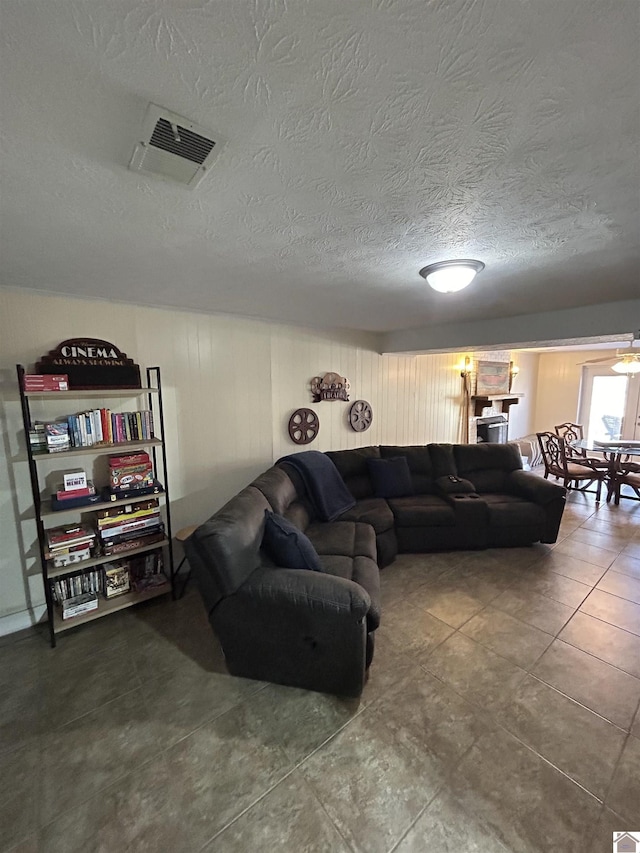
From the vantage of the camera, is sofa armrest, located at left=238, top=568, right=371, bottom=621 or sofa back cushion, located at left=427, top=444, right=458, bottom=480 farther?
sofa back cushion, located at left=427, top=444, right=458, bottom=480

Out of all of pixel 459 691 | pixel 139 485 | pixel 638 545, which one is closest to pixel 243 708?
pixel 459 691

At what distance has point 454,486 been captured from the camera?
3.94 metres

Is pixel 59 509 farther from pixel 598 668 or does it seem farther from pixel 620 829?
pixel 598 668

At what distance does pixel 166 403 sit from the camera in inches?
119

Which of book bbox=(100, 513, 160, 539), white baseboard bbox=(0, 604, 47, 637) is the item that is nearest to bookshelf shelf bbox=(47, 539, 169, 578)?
book bbox=(100, 513, 160, 539)

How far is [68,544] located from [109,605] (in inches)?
21.7

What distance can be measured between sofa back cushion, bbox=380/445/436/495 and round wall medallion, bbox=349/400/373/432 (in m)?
0.45

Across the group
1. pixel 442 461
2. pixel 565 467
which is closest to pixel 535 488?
pixel 442 461

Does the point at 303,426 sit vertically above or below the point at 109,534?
above

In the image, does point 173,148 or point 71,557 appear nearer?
point 173,148

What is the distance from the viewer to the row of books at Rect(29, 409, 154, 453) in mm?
2320

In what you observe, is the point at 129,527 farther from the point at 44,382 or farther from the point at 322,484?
the point at 322,484

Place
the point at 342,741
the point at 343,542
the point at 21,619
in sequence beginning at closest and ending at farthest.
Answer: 1. the point at 342,741
2. the point at 21,619
3. the point at 343,542

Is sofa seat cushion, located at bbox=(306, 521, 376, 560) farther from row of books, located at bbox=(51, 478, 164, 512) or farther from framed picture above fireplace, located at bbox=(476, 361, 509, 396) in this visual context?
framed picture above fireplace, located at bbox=(476, 361, 509, 396)
